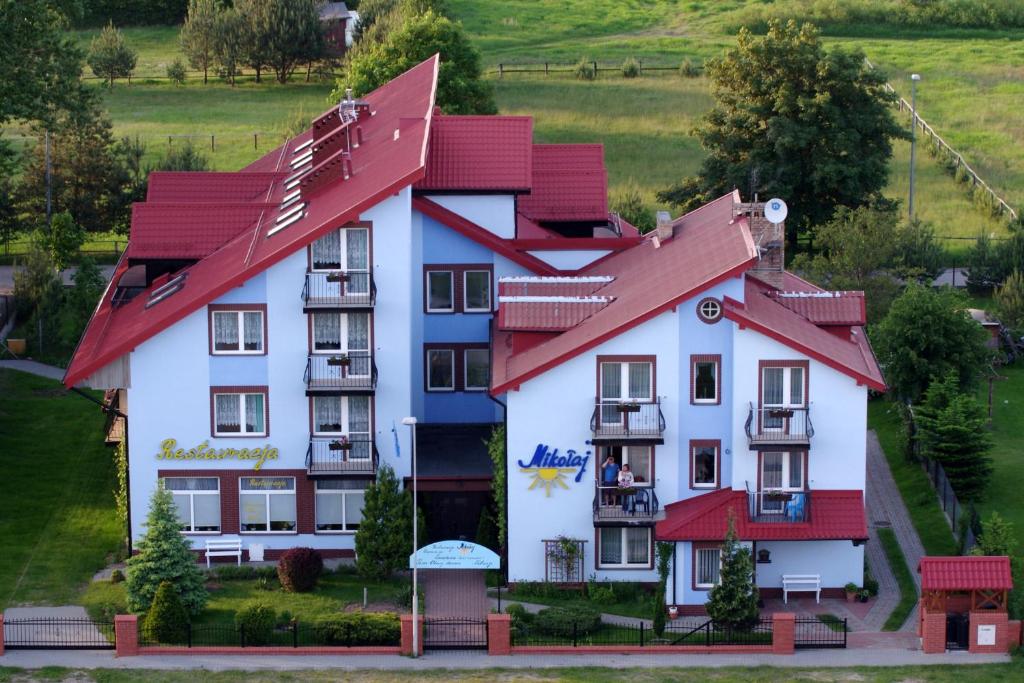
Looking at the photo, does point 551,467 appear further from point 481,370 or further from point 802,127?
point 802,127

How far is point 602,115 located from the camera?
123438 mm

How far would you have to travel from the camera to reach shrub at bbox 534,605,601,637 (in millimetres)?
55406

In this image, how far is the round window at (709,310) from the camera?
57.8 metres

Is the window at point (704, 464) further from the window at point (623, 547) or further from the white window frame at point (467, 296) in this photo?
the white window frame at point (467, 296)

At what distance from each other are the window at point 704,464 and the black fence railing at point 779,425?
1233mm

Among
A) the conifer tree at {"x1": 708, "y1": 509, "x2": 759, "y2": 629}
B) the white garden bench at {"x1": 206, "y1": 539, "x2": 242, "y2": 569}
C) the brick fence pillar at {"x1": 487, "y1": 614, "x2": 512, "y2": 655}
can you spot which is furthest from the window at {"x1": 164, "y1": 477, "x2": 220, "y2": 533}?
the conifer tree at {"x1": 708, "y1": 509, "x2": 759, "y2": 629}

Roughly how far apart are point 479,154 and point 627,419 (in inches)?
499

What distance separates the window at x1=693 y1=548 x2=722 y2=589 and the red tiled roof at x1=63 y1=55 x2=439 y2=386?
1370 cm

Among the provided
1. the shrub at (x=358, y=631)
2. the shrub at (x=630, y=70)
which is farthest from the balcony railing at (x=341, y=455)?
the shrub at (x=630, y=70)

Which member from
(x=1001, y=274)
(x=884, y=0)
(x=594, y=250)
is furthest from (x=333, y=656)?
(x=884, y=0)

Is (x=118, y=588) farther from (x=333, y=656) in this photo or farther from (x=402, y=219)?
(x=402, y=219)

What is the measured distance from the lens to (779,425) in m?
58.2

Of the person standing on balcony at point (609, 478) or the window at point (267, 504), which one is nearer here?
the person standing on balcony at point (609, 478)

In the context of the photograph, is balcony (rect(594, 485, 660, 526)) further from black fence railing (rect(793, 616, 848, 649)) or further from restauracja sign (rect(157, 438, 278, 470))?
restauracja sign (rect(157, 438, 278, 470))
